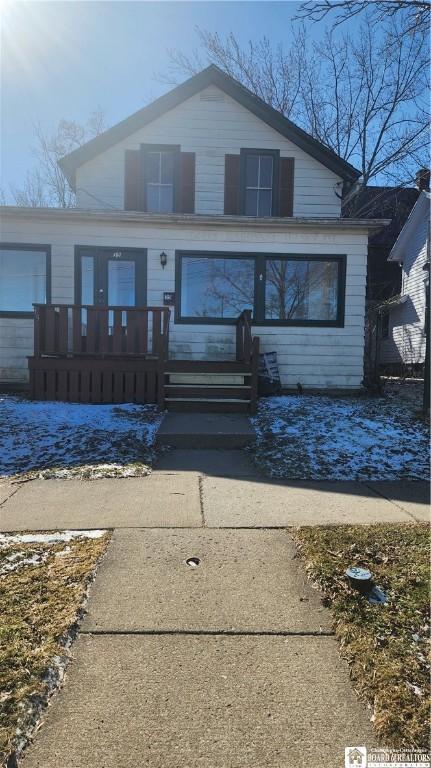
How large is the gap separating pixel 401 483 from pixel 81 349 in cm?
583

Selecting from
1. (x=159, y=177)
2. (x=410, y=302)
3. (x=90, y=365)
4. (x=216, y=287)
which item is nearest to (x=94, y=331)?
(x=90, y=365)

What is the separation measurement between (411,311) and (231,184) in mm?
11227

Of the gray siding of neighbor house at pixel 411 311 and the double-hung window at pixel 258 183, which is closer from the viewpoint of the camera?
the double-hung window at pixel 258 183

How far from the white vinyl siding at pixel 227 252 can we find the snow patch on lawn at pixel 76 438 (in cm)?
253

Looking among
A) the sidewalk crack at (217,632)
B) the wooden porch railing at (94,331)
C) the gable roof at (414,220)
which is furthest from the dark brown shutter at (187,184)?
the gable roof at (414,220)

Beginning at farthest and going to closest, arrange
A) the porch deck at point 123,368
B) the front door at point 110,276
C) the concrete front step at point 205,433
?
the front door at point 110,276 → the porch deck at point 123,368 → the concrete front step at point 205,433

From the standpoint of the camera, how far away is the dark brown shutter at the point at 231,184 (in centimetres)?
1070

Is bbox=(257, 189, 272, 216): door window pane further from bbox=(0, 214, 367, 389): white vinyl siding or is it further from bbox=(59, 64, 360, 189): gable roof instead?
bbox=(0, 214, 367, 389): white vinyl siding

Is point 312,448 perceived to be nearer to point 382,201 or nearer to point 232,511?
point 232,511

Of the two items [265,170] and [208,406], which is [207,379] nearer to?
[208,406]

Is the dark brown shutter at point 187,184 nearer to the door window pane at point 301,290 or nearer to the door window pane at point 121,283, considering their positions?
the door window pane at point 121,283

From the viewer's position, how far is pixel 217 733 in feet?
5.45

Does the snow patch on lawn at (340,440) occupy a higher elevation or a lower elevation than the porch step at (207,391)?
lower

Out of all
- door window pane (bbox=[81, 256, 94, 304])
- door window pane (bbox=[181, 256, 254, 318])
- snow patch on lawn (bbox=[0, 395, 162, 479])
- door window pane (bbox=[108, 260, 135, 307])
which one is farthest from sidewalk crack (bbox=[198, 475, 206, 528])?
door window pane (bbox=[81, 256, 94, 304])
